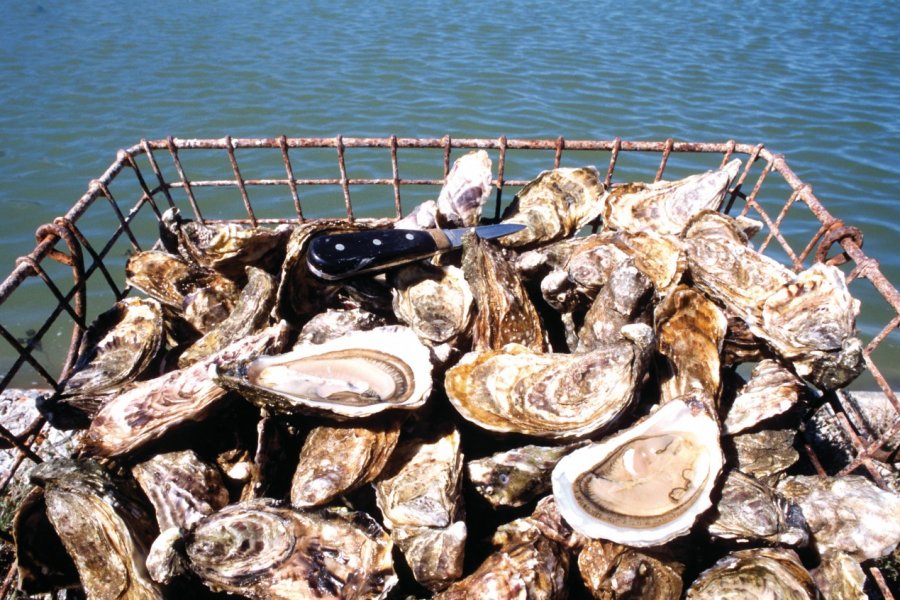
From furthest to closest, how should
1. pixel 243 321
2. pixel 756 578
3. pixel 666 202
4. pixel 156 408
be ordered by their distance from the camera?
pixel 666 202 → pixel 243 321 → pixel 156 408 → pixel 756 578

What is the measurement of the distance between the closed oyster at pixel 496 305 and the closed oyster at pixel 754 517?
63 centimetres

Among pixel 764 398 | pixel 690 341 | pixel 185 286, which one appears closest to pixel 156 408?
pixel 185 286

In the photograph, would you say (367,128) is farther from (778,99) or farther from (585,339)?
(585,339)

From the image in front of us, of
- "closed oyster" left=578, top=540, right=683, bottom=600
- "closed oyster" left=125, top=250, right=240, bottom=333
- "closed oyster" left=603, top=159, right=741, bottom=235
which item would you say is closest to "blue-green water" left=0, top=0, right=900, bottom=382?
"closed oyster" left=125, top=250, right=240, bottom=333

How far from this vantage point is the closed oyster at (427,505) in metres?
1.39

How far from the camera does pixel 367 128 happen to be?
262 inches

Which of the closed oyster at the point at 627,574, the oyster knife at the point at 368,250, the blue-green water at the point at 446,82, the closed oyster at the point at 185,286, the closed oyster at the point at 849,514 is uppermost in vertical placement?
the oyster knife at the point at 368,250

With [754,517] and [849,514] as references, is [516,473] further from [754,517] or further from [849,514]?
[849,514]

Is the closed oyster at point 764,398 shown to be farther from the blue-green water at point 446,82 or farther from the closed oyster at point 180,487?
the blue-green water at point 446,82

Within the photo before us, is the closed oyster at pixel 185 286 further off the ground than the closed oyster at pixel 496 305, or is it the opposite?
the closed oyster at pixel 496 305

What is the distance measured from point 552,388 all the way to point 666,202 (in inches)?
41.7

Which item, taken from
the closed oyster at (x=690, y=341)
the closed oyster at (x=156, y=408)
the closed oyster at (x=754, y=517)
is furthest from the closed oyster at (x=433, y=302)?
the closed oyster at (x=754, y=517)

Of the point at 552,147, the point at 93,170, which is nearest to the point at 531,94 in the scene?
the point at 93,170

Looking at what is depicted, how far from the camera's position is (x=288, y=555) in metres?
1.43
